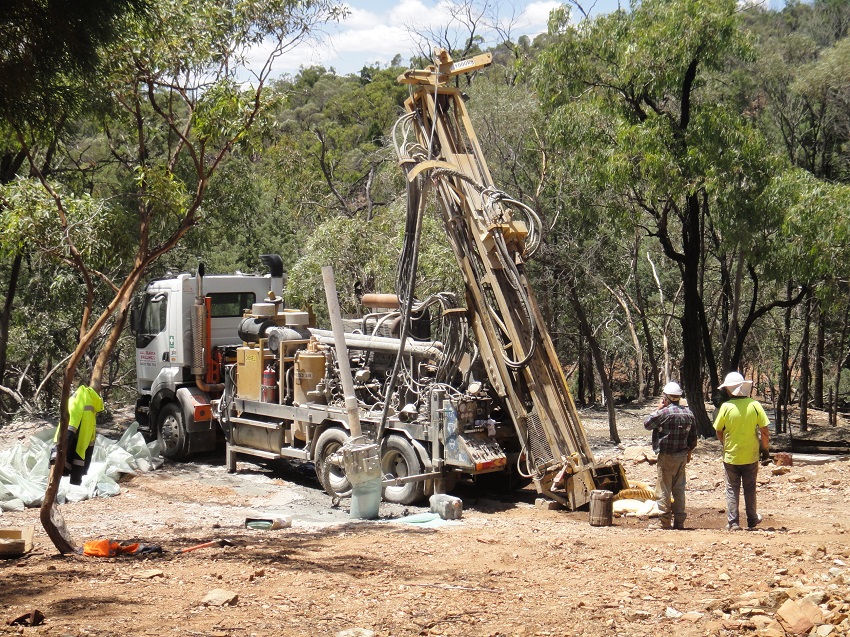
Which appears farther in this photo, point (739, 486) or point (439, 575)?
point (739, 486)

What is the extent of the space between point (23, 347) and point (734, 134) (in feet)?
56.0

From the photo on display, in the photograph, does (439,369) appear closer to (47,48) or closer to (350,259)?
(47,48)

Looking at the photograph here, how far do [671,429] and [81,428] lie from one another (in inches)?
262

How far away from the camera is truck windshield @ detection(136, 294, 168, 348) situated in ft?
48.4

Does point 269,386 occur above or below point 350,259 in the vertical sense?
below

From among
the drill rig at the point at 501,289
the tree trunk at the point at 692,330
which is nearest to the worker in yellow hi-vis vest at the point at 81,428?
the drill rig at the point at 501,289

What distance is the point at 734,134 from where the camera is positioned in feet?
47.4

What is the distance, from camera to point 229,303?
14.9 metres

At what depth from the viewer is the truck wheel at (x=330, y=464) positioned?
11.6 metres

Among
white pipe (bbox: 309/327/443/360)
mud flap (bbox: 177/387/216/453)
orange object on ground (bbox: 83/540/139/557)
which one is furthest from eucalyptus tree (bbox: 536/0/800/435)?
orange object on ground (bbox: 83/540/139/557)

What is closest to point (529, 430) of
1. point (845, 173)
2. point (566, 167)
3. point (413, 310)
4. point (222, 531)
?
point (413, 310)

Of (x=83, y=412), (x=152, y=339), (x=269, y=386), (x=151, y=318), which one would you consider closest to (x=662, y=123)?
(x=269, y=386)

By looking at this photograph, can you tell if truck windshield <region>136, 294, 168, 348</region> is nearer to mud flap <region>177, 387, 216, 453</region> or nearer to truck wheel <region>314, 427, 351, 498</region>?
mud flap <region>177, 387, 216, 453</region>

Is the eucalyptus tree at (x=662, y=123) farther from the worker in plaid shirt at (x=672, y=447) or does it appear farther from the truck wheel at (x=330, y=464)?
the truck wheel at (x=330, y=464)
